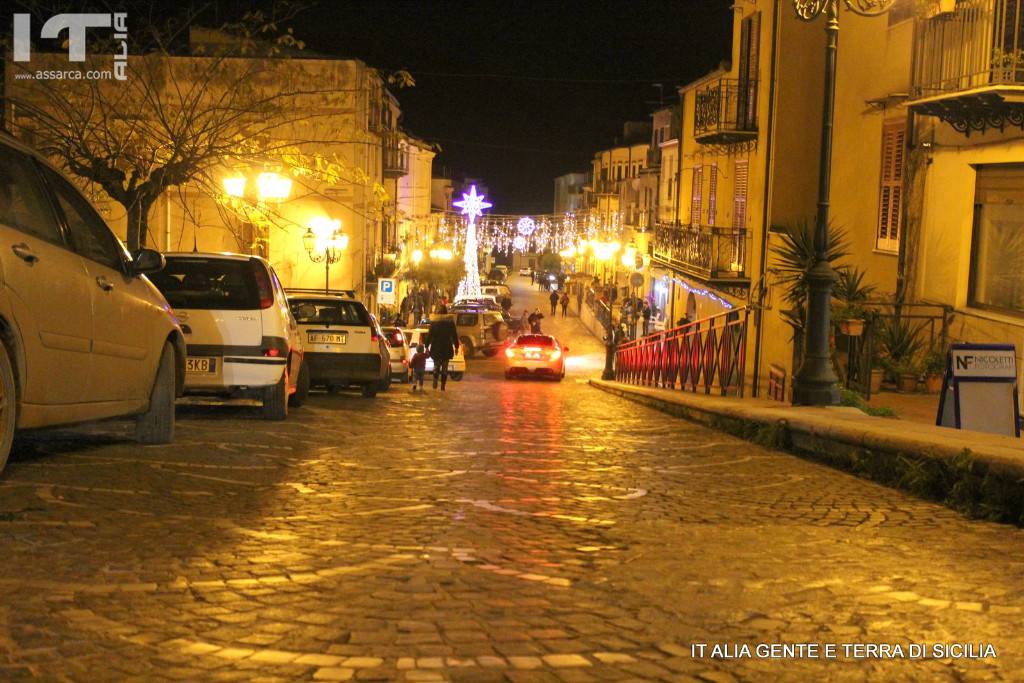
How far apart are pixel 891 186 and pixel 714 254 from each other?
8464mm

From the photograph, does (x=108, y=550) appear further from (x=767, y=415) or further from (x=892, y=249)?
(x=892, y=249)

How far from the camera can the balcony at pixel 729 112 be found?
90.6 ft

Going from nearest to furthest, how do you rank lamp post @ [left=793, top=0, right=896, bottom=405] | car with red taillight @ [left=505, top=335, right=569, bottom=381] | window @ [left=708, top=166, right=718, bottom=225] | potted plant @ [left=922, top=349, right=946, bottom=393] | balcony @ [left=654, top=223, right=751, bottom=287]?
lamp post @ [left=793, top=0, right=896, bottom=405], potted plant @ [left=922, top=349, right=946, bottom=393], balcony @ [left=654, top=223, right=751, bottom=287], window @ [left=708, top=166, right=718, bottom=225], car with red taillight @ [left=505, top=335, right=569, bottom=381]

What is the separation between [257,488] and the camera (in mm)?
7578

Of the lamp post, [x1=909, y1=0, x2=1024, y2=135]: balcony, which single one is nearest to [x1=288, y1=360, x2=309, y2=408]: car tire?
the lamp post

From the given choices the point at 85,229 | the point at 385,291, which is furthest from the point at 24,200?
the point at 385,291

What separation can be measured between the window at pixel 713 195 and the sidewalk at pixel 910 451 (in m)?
20.1

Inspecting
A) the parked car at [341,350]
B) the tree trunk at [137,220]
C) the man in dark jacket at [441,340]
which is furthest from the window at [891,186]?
the tree trunk at [137,220]

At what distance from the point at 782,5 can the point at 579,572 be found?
2181cm

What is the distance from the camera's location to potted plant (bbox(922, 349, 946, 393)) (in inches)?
A: 643

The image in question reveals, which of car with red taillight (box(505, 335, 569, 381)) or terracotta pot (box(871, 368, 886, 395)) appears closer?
terracotta pot (box(871, 368, 886, 395))

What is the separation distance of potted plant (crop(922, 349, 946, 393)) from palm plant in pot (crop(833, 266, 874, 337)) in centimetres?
109

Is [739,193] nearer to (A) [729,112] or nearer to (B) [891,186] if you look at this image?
(A) [729,112]

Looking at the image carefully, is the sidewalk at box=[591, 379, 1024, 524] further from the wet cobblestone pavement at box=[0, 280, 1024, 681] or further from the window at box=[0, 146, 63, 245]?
the window at box=[0, 146, 63, 245]
